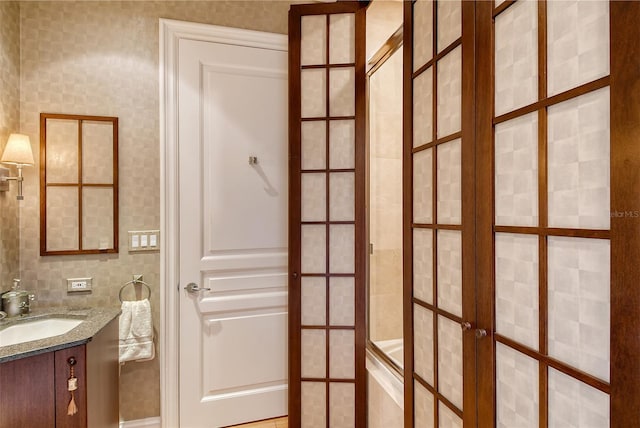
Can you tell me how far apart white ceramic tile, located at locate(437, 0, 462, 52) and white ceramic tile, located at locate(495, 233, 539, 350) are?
630mm

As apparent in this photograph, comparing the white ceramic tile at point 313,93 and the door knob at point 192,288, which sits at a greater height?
the white ceramic tile at point 313,93

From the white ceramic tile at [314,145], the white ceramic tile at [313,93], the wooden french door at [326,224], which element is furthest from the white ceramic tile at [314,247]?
the white ceramic tile at [313,93]

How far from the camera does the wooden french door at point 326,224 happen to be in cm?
176

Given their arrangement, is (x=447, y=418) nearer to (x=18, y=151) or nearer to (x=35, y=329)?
(x=35, y=329)

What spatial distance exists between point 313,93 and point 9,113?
Answer: 5.19 feet

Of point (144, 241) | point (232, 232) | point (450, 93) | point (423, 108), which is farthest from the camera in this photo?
point (232, 232)

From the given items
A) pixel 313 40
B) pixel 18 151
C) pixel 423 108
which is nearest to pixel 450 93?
pixel 423 108

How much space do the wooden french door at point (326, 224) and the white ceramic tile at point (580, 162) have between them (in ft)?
3.51

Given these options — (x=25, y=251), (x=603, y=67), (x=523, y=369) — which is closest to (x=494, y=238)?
(x=523, y=369)

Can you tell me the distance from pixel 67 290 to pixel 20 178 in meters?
0.65

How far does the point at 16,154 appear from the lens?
1618 millimetres

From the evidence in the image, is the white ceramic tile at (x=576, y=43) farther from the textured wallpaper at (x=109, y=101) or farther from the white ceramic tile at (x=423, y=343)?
the textured wallpaper at (x=109, y=101)

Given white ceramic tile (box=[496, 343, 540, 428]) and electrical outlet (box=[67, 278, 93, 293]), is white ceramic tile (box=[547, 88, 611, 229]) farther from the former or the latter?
electrical outlet (box=[67, 278, 93, 293])

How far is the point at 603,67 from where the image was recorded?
610 mm
